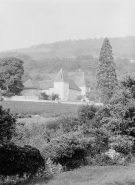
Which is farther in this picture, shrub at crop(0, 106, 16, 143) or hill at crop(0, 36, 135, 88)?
hill at crop(0, 36, 135, 88)

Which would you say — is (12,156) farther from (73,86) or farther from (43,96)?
(73,86)

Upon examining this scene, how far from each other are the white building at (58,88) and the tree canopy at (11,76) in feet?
→ 34.0

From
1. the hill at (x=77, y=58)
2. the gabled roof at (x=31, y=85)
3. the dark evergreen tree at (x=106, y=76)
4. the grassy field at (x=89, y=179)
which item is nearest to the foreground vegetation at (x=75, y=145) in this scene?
the grassy field at (x=89, y=179)

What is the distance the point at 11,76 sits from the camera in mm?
64062

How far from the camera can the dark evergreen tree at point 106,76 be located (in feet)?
179

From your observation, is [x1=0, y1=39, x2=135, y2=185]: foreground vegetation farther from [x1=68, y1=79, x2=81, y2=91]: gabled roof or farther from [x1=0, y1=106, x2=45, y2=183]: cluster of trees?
[x1=68, y1=79, x2=81, y2=91]: gabled roof

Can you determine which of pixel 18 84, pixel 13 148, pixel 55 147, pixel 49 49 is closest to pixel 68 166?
pixel 55 147

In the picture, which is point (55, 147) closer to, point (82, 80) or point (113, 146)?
point (113, 146)

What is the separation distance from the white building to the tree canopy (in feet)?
34.0

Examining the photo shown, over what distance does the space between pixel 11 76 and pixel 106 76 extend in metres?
20.0

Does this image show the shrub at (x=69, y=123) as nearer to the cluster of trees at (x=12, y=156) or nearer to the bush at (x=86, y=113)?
the bush at (x=86, y=113)

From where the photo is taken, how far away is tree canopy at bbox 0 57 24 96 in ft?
207

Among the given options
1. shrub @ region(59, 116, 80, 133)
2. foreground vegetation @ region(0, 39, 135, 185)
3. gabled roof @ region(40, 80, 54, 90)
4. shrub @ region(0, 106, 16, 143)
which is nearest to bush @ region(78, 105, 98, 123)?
foreground vegetation @ region(0, 39, 135, 185)

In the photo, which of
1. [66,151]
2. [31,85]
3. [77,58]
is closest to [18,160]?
[66,151]
